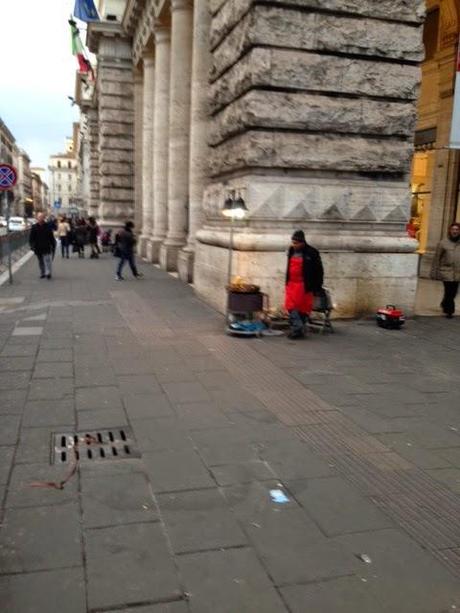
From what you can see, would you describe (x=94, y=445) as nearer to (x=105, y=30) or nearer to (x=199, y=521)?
(x=199, y=521)

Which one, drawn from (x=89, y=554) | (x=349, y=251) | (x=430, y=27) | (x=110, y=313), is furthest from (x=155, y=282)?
(x=89, y=554)

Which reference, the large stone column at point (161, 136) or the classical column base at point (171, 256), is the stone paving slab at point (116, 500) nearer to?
the classical column base at point (171, 256)

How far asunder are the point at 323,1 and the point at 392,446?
8.25m

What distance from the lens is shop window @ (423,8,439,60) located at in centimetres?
1720

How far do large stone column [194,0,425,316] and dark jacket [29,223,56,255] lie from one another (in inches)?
273

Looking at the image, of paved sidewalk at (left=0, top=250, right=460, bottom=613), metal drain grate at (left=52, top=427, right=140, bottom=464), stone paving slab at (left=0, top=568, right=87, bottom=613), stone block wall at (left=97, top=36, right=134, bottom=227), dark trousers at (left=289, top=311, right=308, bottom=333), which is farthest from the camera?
stone block wall at (left=97, top=36, right=134, bottom=227)

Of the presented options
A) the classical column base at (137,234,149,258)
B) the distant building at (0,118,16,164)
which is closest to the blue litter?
the classical column base at (137,234,149,258)

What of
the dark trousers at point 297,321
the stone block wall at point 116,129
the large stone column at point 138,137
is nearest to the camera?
the dark trousers at point 297,321

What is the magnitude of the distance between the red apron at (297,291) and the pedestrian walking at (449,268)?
3879 millimetres

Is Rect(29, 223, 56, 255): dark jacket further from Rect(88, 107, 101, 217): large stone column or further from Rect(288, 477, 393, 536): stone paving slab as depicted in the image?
Rect(88, 107, 101, 217): large stone column

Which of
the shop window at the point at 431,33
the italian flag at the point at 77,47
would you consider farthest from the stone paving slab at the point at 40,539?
the italian flag at the point at 77,47

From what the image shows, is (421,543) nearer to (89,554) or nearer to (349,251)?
(89,554)

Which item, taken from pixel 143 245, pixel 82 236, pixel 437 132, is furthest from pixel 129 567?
pixel 82 236

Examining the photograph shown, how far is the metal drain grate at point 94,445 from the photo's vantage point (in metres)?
4.48
